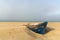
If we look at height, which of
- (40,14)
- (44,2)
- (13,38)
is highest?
(44,2)

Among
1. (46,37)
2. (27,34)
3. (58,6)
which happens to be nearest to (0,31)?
(27,34)

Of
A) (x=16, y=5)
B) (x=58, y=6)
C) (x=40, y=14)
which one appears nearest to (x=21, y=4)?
(x=16, y=5)

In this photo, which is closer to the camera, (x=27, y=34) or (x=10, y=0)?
(x=27, y=34)

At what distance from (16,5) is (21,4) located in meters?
0.04

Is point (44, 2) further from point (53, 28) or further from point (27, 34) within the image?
point (27, 34)

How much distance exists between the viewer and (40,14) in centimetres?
100

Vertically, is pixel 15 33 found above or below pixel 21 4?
below

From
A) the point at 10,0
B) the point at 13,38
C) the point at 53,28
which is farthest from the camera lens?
the point at 10,0

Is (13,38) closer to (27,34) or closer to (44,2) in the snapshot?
(27,34)

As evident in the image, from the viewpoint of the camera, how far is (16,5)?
96 centimetres

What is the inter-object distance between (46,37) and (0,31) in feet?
0.99

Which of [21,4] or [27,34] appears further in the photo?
[21,4]

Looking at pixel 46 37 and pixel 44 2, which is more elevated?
pixel 44 2

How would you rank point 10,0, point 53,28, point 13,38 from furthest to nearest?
point 10,0, point 53,28, point 13,38
